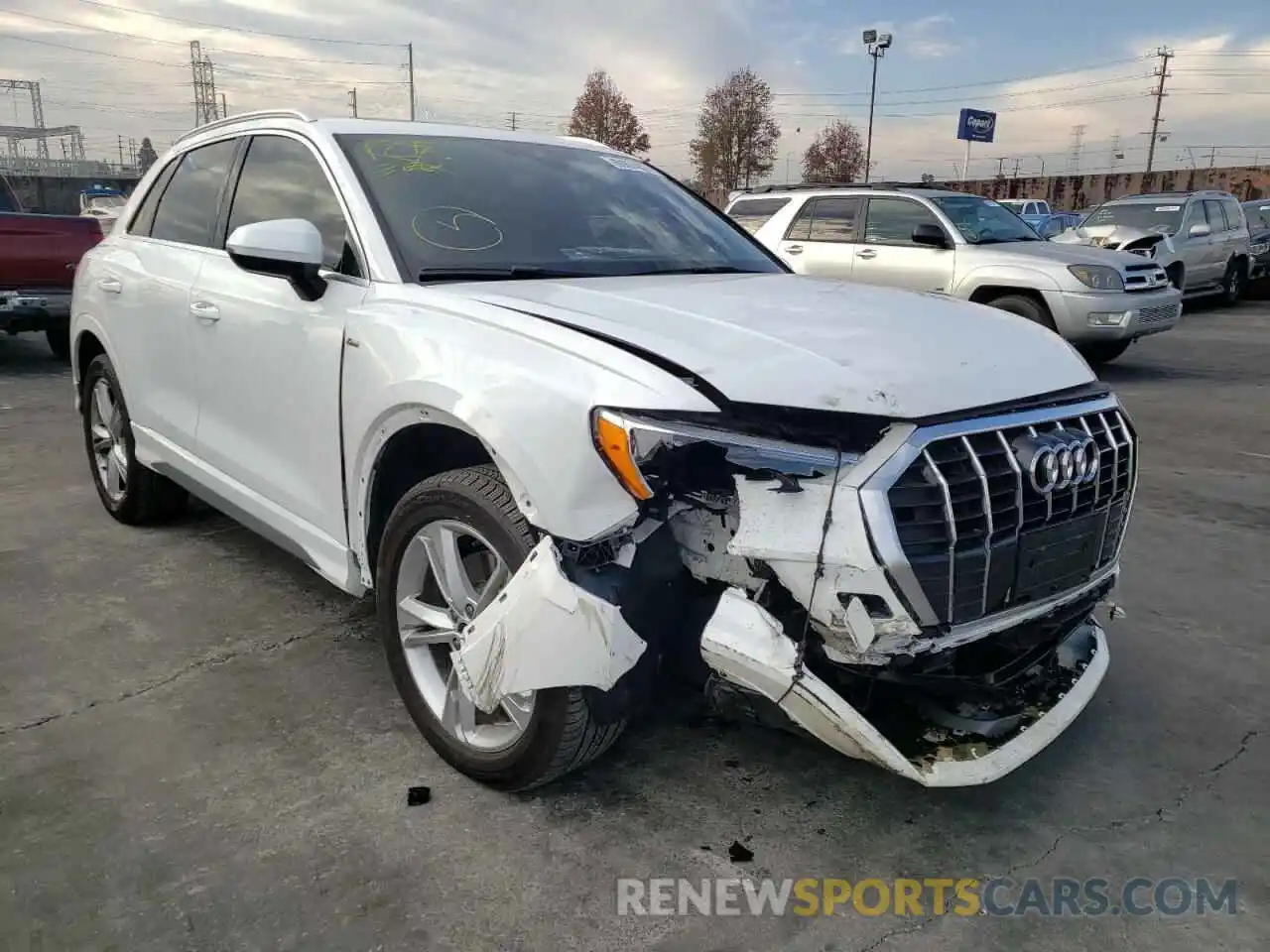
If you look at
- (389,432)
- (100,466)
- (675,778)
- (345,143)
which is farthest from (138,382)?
(675,778)

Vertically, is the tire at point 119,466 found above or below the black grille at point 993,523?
below

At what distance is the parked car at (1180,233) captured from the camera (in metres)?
14.9

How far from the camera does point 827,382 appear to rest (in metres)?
2.15

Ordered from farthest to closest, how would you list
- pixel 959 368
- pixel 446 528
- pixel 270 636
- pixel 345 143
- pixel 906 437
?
pixel 270 636 < pixel 345 143 < pixel 446 528 < pixel 959 368 < pixel 906 437

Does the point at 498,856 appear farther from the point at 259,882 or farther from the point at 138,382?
the point at 138,382

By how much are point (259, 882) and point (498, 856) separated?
1.78 feet

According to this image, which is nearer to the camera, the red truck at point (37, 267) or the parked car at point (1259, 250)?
the red truck at point (37, 267)

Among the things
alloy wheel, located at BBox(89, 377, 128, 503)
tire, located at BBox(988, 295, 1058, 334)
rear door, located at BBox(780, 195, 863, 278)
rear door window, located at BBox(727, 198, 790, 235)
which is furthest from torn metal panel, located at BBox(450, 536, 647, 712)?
rear door window, located at BBox(727, 198, 790, 235)

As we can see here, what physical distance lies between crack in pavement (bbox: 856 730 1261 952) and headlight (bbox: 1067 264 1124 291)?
7.33 metres

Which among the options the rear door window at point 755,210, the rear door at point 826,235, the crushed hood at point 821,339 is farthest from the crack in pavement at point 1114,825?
the rear door window at point 755,210

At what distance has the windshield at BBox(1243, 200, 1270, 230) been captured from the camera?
20.5 meters

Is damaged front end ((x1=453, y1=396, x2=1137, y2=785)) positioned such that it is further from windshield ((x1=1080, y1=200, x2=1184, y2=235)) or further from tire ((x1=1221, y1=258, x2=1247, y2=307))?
tire ((x1=1221, y1=258, x2=1247, y2=307))

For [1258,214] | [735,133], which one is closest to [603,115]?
[735,133]

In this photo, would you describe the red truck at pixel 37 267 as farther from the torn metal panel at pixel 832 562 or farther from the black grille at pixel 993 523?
the black grille at pixel 993 523
